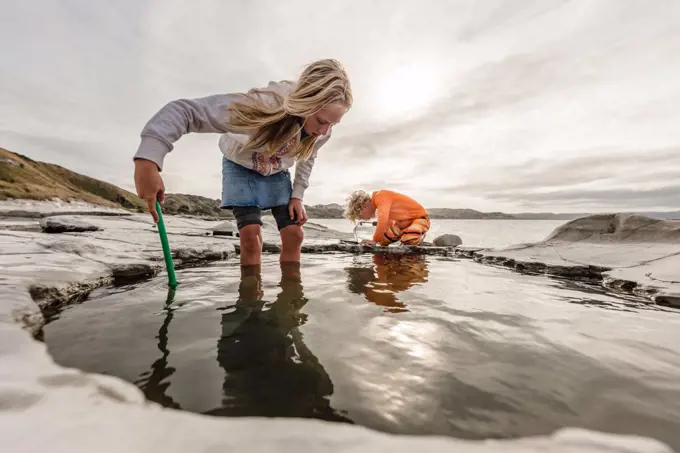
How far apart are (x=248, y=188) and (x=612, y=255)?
5073mm

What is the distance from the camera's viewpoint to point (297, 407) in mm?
1131

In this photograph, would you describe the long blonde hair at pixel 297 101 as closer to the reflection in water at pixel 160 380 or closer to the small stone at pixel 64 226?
the reflection in water at pixel 160 380

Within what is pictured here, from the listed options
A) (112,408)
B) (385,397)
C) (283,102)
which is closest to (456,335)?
(385,397)

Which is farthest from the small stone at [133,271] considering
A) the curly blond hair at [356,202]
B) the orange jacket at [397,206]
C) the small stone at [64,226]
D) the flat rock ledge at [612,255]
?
the curly blond hair at [356,202]

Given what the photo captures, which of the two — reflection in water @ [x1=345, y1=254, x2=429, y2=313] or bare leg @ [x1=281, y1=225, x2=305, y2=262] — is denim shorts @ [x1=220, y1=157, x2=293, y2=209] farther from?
reflection in water @ [x1=345, y1=254, x2=429, y2=313]

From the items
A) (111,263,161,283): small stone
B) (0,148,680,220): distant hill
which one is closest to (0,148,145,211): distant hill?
(0,148,680,220): distant hill

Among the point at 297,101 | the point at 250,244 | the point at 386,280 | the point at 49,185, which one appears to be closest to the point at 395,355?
the point at 386,280

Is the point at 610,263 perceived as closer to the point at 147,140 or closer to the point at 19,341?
the point at 147,140

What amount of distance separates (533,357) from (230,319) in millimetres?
1668

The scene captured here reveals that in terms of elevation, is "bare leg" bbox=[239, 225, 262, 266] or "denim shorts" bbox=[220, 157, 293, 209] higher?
"denim shorts" bbox=[220, 157, 293, 209]

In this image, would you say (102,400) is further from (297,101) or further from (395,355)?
(297,101)

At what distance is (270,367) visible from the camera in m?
1.43

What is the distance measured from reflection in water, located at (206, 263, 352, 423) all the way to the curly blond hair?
608 centimetres

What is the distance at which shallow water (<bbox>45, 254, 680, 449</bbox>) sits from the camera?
3.71ft
